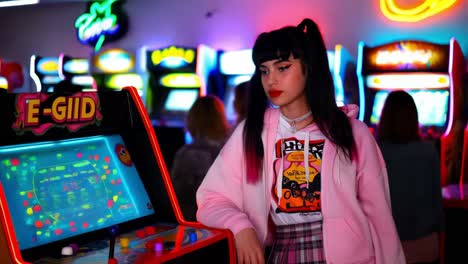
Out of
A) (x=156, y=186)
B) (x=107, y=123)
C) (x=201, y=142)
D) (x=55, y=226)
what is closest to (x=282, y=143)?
(x=156, y=186)

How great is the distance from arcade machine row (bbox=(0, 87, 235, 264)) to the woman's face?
409 mm

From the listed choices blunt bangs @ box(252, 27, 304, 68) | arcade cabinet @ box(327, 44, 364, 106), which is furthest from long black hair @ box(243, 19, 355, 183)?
arcade cabinet @ box(327, 44, 364, 106)

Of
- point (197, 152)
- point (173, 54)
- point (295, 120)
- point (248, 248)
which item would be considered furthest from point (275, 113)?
point (173, 54)

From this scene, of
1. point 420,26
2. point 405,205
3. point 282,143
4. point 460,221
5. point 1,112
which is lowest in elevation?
point 460,221

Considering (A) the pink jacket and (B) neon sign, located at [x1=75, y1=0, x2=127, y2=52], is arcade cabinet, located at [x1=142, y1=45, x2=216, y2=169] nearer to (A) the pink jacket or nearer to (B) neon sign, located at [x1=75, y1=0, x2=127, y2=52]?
(B) neon sign, located at [x1=75, y1=0, x2=127, y2=52]

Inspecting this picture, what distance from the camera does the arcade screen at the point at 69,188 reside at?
1.40 metres

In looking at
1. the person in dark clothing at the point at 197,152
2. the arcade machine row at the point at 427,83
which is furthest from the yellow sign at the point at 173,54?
the person in dark clothing at the point at 197,152

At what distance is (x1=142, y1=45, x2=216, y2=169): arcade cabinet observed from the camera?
6035 mm

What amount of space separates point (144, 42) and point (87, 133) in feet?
20.9

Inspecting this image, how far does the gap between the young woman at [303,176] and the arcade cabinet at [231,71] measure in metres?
4.18

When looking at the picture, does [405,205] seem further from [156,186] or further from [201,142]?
[156,186]

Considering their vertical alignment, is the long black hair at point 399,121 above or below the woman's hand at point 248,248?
above

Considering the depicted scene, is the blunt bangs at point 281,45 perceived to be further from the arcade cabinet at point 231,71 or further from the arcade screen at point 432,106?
the arcade cabinet at point 231,71

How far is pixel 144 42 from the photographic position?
784 cm
